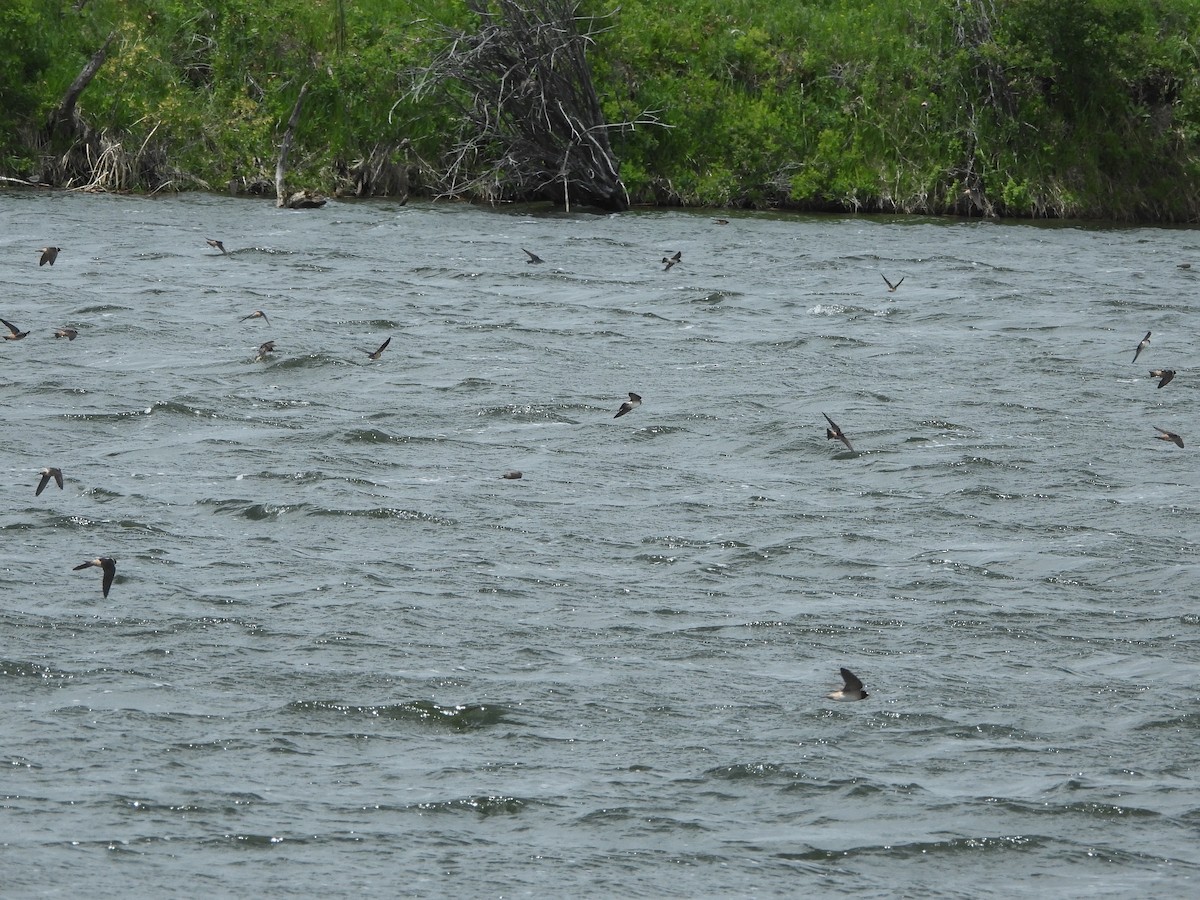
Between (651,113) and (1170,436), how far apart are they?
18992mm

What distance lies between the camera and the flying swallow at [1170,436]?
13.4 m

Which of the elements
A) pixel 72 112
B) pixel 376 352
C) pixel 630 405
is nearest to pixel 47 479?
pixel 630 405

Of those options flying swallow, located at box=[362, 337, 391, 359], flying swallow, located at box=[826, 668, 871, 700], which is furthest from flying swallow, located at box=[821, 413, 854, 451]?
flying swallow, located at box=[362, 337, 391, 359]

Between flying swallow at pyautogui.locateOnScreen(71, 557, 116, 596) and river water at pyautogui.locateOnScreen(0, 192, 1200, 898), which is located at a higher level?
flying swallow at pyautogui.locateOnScreen(71, 557, 116, 596)

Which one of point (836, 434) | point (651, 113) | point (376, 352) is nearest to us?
point (836, 434)

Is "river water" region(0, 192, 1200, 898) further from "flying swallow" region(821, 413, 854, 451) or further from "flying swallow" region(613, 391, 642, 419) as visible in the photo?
"flying swallow" region(821, 413, 854, 451)

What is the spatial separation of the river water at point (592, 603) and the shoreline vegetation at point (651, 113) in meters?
11.2

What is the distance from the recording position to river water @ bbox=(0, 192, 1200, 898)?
735cm

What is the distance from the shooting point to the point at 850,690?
8.66 m

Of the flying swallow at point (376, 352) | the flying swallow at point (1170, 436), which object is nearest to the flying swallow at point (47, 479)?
the flying swallow at point (376, 352)

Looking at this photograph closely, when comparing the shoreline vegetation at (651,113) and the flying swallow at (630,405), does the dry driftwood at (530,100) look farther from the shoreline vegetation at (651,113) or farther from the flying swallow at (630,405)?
the flying swallow at (630,405)

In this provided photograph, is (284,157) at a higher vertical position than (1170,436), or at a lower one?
lower

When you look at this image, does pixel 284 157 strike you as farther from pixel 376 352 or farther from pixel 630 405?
pixel 630 405

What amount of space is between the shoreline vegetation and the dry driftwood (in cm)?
5
